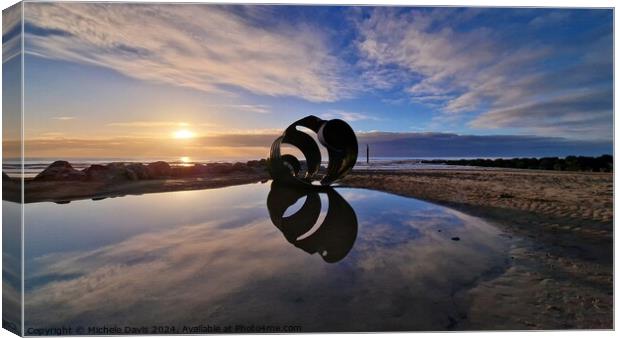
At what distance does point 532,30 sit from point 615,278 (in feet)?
11.2

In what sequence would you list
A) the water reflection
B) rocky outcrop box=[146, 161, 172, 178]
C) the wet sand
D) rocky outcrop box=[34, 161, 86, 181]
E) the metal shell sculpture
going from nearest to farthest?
1. the wet sand
2. the water reflection
3. rocky outcrop box=[34, 161, 86, 181]
4. the metal shell sculpture
5. rocky outcrop box=[146, 161, 172, 178]

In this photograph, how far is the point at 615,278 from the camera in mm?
4004

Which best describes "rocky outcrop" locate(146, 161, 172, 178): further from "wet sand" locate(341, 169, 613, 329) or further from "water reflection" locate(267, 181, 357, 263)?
"wet sand" locate(341, 169, 613, 329)

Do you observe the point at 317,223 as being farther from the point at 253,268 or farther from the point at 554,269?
the point at 554,269

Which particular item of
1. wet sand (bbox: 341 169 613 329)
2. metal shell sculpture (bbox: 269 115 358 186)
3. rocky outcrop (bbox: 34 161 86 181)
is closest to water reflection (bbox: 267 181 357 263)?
metal shell sculpture (bbox: 269 115 358 186)

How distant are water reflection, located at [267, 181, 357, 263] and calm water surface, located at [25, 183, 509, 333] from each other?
0.13ft

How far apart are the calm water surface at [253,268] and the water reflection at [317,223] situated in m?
0.04

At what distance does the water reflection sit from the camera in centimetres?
518

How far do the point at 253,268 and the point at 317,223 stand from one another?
288 cm

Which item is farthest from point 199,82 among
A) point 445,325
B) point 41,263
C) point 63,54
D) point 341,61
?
point 445,325

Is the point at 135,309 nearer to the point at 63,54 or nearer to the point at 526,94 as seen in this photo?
the point at 63,54

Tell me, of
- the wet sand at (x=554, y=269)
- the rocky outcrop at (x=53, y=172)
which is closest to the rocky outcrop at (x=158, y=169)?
the rocky outcrop at (x=53, y=172)

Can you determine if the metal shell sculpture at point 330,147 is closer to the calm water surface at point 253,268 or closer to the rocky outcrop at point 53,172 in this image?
the calm water surface at point 253,268

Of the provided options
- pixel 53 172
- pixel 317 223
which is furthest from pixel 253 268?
pixel 53 172
